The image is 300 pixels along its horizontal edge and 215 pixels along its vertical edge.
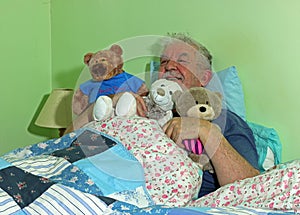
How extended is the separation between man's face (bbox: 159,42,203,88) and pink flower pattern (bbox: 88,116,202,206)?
A: 318 millimetres

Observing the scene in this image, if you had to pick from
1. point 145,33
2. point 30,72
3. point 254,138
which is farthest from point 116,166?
point 30,72

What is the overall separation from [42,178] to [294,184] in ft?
2.21

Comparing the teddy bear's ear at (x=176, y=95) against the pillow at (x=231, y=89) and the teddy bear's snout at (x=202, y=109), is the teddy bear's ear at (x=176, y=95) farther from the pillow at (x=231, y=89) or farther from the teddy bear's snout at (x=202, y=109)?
the pillow at (x=231, y=89)

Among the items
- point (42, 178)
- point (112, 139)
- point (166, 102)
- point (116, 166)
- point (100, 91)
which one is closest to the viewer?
point (42, 178)

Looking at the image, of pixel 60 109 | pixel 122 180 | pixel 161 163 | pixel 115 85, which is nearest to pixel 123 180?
pixel 122 180

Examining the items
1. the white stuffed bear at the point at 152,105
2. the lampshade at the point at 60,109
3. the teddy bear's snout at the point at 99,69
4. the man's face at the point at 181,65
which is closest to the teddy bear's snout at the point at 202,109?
the white stuffed bear at the point at 152,105

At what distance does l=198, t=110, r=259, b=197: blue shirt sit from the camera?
5.25 feet

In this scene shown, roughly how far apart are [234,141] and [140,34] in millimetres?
770

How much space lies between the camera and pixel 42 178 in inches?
46.2

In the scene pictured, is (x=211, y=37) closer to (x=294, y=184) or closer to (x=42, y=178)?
(x=294, y=184)

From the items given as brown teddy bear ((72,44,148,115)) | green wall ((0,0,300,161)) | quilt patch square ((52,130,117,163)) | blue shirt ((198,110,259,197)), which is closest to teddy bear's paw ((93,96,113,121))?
quilt patch square ((52,130,117,163))

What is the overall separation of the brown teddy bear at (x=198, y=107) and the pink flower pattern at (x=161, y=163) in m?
0.05

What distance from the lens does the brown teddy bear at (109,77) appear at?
1833mm

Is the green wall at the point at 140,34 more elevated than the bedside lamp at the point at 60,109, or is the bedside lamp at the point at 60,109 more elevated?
the green wall at the point at 140,34
